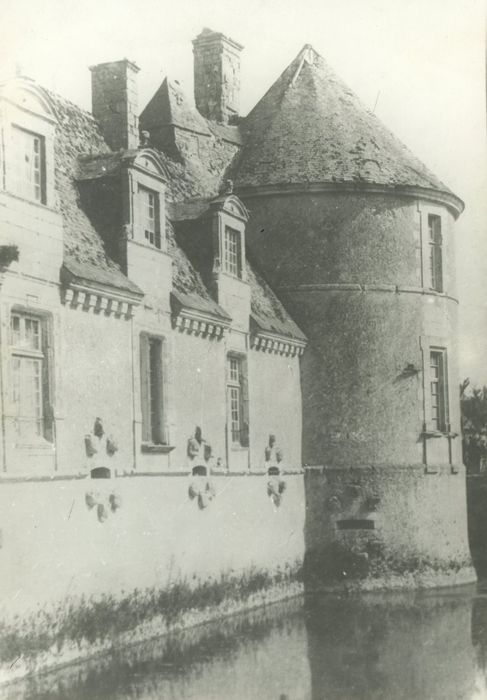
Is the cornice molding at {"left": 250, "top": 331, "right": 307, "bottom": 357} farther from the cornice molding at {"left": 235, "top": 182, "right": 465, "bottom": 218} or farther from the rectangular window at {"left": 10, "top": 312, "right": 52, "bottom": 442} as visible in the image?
the rectangular window at {"left": 10, "top": 312, "right": 52, "bottom": 442}

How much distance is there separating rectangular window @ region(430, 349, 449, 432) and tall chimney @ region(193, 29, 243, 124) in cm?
734

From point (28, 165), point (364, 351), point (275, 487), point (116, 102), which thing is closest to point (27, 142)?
point (28, 165)

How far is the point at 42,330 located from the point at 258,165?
1009 centimetres

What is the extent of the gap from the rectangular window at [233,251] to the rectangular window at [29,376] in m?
6.31

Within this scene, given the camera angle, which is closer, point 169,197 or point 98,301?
point 98,301

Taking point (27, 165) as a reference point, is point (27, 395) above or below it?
below

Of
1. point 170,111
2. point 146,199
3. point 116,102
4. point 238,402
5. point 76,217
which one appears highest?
point 170,111

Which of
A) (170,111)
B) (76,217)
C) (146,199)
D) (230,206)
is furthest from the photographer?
(170,111)

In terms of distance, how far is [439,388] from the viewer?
77.4ft

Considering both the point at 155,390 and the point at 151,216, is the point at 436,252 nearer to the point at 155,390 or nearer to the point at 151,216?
the point at 151,216

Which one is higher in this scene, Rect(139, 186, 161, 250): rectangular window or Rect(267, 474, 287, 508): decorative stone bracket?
Rect(139, 186, 161, 250): rectangular window

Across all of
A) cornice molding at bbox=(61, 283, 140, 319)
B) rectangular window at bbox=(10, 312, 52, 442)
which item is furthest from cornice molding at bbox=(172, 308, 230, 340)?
rectangular window at bbox=(10, 312, 52, 442)

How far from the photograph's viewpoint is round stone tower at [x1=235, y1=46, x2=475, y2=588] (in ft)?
72.1

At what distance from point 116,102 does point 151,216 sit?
131 inches
